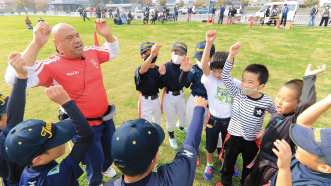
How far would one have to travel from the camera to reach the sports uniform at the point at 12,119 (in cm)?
168

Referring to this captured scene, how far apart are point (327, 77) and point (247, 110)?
22.2 ft

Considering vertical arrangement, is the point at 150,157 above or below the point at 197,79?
below

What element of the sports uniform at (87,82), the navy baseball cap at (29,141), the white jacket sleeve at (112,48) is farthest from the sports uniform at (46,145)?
the white jacket sleeve at (112,48)

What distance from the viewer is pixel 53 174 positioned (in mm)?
1496

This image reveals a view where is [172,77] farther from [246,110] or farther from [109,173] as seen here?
[109,173]

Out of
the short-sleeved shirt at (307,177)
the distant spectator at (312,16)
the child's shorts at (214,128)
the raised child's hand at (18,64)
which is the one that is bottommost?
the child's shorts at (214,128)

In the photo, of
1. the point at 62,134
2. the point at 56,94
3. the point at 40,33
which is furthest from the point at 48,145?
the point at 40,33

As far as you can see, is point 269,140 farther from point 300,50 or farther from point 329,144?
point 300,50

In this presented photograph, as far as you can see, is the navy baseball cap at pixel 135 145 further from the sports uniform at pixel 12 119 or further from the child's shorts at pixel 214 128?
the child's shorts at pixel 214 128

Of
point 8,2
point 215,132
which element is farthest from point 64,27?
point 8,2

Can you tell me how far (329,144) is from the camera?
1246 millimetres

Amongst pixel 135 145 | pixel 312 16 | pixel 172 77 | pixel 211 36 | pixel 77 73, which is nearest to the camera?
pixel 135 145

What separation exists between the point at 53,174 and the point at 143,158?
0.85m

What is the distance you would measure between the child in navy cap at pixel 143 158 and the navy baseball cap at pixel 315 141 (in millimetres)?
857
